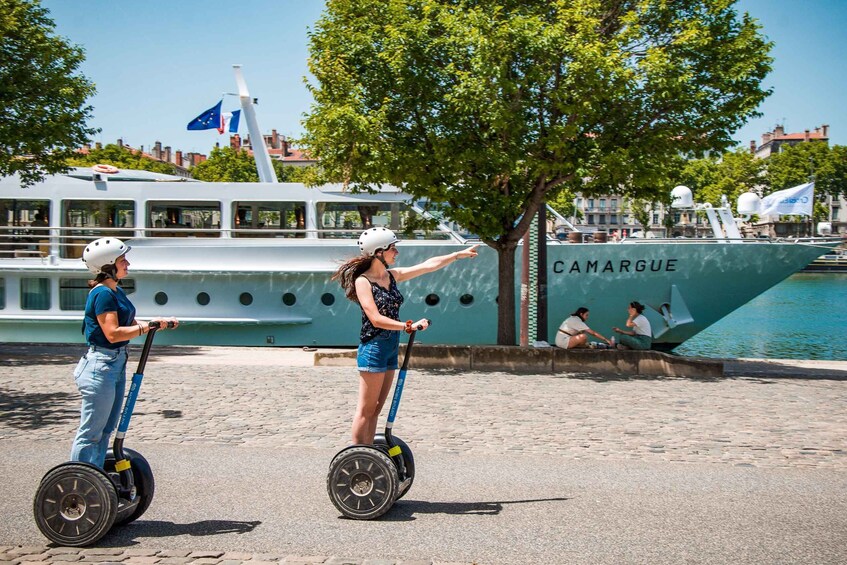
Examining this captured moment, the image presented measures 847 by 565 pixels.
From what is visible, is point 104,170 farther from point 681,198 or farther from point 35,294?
point 681,198

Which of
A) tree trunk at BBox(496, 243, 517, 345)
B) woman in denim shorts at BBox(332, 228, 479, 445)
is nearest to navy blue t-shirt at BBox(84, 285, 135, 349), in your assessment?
woman in denim shorts at BBox(332, 228, 479, 445)

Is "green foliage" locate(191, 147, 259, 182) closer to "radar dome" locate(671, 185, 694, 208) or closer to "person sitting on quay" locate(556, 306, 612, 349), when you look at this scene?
"radar dome" locate(671, 185, 694, 208)

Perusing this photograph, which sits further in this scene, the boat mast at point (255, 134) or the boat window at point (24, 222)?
the boat mast at point (255, 134)

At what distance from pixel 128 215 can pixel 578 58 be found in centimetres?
1359

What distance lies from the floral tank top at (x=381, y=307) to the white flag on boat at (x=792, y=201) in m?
20.3

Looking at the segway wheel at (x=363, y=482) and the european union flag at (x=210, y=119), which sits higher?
the european union flag at (x=210, y=119)

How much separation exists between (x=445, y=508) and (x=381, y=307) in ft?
5.25

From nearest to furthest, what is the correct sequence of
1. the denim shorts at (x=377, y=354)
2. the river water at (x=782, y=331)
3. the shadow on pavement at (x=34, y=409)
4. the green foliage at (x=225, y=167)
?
the denim shorts at (x=377, y=354) < the shadow on pavement at (x=34, y=409) < the river water at (x=782, y=331) < the green foliage at (x=225, y=167)

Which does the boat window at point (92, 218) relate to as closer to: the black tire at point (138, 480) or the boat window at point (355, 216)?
the boat window at point (355, 216)

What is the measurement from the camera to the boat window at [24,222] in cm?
2309

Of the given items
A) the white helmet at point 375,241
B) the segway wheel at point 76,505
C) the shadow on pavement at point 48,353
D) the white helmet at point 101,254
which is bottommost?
the shadow on pavement at point 48,353

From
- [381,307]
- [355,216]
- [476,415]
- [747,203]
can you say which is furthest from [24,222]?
[747,203]

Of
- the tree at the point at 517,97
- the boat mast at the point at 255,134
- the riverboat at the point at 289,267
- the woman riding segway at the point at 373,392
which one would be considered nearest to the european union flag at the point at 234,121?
the boat mast at the point at 255,134

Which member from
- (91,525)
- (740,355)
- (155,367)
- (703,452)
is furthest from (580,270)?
(91,525)
